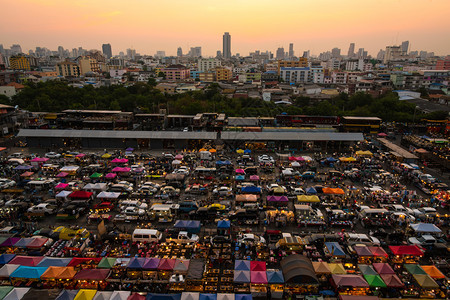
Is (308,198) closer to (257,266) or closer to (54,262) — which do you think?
(257,266)

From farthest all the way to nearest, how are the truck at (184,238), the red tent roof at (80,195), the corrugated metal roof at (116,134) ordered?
1. the corrugated metal roof at (116,134)
2. the red tent roof at (80,195)
3. the truck at (184,238)

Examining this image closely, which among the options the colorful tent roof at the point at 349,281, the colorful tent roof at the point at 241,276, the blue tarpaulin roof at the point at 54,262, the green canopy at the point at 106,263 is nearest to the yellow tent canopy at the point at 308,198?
the colorful tent roof at the point at 349,281

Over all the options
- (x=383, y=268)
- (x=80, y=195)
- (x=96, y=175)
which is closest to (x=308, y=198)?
(x=383, y=268)

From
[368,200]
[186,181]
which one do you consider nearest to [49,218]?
[186,181]

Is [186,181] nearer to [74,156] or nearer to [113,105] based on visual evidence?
[74,156]

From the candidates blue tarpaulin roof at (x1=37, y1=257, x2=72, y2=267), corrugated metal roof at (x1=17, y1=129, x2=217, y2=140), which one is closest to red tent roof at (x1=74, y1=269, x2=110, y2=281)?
blue tarpaulin roof at (x1=37, y1=257, x2=72, y2=267)

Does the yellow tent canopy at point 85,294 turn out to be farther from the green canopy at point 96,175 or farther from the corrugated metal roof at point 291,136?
A: the corrugated metal roof at point 291,136
